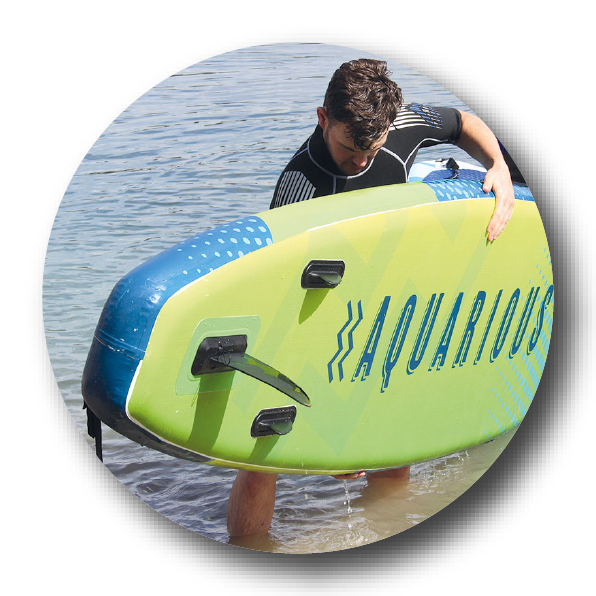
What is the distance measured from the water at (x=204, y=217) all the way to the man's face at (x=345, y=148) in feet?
2.30

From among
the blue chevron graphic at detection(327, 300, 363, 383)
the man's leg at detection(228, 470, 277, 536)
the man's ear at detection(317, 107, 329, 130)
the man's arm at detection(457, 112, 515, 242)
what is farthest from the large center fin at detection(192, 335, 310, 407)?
the man's arm at detection(457, 112, 515, 242)

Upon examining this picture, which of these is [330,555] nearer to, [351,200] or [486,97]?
[351,200]

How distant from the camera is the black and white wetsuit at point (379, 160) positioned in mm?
2568

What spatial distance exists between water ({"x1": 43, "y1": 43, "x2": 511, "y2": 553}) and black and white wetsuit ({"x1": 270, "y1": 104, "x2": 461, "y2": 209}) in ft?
1.52

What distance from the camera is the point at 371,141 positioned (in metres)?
2.38

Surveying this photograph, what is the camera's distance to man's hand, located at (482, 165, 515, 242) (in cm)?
262

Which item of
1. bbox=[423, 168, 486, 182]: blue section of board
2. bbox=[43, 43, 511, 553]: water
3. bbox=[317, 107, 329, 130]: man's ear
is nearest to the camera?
bbox=[317, 107, 329, 130]: man's ear

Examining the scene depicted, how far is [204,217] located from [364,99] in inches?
118

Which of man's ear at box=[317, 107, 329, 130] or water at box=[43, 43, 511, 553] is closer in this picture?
man's ear at box=[317, 107, 329, 130]

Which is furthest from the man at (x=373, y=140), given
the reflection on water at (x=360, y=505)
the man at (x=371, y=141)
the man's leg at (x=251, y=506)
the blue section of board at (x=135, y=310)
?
the reflection on water at (x=360, y=505)

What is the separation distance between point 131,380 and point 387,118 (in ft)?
3.54

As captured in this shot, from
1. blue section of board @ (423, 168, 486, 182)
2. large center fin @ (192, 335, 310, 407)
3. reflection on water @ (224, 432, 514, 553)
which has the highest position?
blue section of board @ (423, 168, 486, 182)

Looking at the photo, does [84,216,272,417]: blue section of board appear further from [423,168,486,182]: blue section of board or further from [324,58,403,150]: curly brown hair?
[423,168,486,182]: blue section of board

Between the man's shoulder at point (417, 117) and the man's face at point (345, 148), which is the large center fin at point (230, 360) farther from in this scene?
the man's shoulder at point (417, 117)
